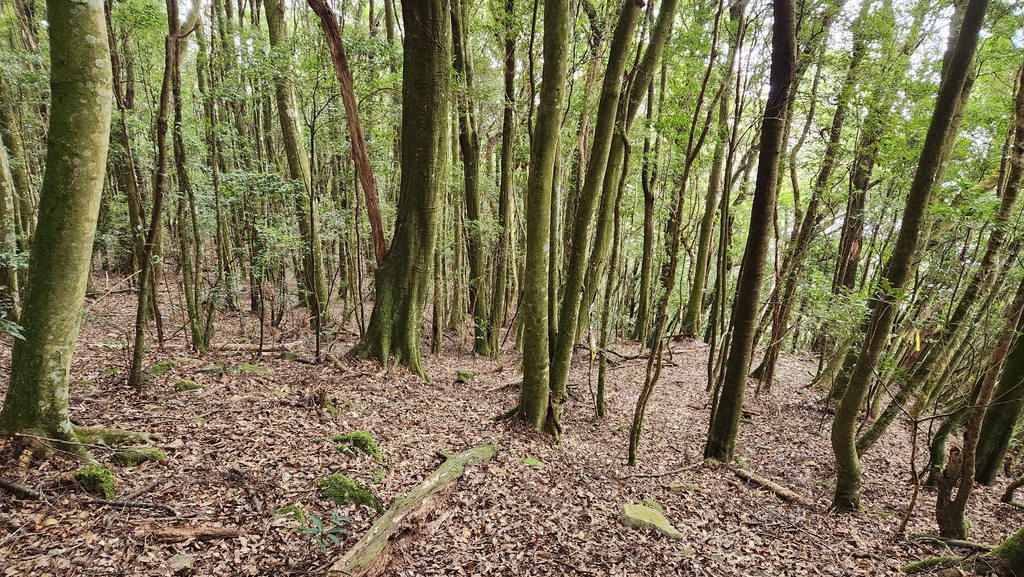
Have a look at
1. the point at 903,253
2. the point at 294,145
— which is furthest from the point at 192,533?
the point at 294,145

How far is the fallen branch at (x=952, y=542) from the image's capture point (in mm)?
4129

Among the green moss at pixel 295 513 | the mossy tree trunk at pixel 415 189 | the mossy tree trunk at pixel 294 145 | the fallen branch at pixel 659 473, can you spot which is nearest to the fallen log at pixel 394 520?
the green moss at pixel 295 513

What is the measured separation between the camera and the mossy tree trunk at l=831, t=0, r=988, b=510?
389cm

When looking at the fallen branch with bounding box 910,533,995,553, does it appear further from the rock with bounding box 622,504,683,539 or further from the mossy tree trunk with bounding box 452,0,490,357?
the mossy tree trunk with bounding box 452,0,490,357

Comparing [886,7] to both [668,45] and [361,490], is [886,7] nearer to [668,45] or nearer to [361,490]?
[668,45]

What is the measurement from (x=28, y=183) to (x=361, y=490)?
36.1ft

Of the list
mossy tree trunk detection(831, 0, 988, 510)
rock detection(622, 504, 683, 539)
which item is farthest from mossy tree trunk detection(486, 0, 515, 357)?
mossy tree trunk detection(831, 0, 988, 510)

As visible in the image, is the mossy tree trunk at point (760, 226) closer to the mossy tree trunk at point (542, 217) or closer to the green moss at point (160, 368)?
the mossy tree trunk at point (542, 217)

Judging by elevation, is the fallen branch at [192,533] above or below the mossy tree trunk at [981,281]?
below

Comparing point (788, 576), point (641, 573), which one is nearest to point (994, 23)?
point (788, 576)

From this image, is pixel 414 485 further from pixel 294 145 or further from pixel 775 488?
pixel 294 145

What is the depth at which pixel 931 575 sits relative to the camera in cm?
394

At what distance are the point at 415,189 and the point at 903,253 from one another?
267 inches

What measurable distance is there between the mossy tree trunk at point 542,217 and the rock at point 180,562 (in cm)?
441
